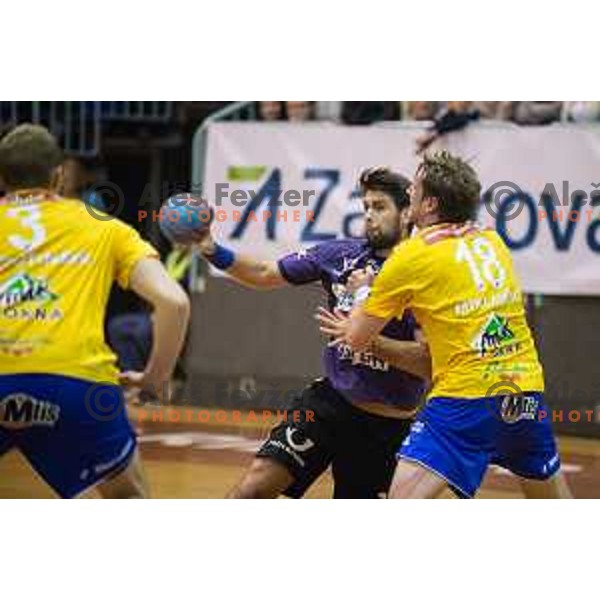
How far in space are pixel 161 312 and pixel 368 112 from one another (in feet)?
14.2

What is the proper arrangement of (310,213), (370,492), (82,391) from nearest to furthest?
(82,391)
(370,492)
(310,213)

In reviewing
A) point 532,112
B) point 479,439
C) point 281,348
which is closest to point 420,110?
point 532,112

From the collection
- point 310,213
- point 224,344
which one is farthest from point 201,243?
point 224,344

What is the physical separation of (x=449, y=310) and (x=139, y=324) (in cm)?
335

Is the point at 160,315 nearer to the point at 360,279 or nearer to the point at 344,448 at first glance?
the point at 360,279

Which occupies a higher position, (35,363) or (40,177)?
A: (40,177)

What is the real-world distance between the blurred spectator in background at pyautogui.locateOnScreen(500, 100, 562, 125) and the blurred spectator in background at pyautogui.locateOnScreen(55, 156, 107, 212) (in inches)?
106

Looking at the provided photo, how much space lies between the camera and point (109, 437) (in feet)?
19.2

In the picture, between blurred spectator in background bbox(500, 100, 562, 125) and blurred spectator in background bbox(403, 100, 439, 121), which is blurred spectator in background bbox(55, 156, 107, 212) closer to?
blurred spectator in background bbox(403, 100, 439, 121)

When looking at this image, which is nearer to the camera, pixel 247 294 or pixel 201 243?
pixel 201 243

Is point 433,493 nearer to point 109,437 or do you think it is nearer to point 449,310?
point 449,310

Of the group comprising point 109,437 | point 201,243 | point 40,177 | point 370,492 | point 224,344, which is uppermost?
point 40,177

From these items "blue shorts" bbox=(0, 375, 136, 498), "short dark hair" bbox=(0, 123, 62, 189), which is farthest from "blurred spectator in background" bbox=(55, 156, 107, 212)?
"blue shorts" bbox=(0, 375, 136, 498)

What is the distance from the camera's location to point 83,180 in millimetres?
8883
